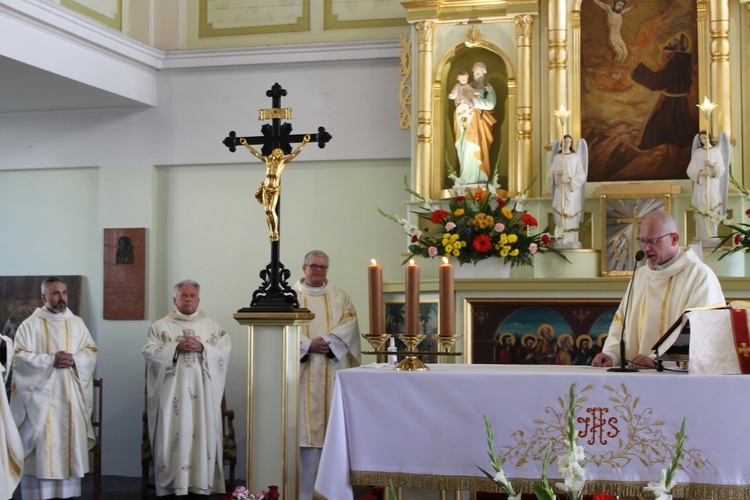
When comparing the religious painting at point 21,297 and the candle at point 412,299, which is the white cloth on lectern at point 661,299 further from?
the religious painting at point 21,297

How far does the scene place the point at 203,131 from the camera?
10.9 meters

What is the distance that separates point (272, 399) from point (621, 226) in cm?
435

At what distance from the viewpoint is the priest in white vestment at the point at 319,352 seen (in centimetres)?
855

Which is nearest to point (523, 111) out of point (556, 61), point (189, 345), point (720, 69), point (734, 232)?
point (556, 61)

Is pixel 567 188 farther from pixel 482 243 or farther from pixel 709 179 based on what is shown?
pixel 709 179

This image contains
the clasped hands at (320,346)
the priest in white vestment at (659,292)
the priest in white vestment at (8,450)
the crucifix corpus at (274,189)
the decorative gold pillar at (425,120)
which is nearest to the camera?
the priest in white vestment at (659,292)

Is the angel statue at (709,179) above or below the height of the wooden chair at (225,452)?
above

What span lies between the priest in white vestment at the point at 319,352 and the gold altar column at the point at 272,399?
7.10 ft

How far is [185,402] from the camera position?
9031mm

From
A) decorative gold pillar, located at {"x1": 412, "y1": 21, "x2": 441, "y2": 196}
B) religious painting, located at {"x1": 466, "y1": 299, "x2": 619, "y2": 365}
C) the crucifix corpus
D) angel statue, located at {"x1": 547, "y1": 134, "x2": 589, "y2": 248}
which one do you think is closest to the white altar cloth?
the crucifix corpus

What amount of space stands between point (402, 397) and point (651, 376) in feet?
3.92

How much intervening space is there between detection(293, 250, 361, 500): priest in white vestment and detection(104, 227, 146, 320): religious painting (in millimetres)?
2631

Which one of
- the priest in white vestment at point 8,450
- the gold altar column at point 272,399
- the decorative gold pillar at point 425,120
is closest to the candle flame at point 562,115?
the decorative gold pillar at point 425,120

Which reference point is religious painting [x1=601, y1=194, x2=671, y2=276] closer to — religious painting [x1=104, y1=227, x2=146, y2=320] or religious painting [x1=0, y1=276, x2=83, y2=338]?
religious painting [x1=104, y1=227, x2=146, y2=320]
